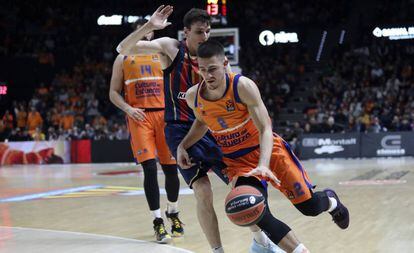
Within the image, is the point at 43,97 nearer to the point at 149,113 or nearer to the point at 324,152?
the point at 324,152

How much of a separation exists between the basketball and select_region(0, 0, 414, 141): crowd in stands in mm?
15704

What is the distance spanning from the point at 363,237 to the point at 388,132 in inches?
553

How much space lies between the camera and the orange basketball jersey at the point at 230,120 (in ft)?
14.3

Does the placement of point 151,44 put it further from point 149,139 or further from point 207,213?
point 207,213

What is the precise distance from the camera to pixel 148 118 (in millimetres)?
6324

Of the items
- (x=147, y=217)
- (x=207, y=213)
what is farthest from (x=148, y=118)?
(x=207, y=213)

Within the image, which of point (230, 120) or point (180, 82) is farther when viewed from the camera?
point (180, 82)

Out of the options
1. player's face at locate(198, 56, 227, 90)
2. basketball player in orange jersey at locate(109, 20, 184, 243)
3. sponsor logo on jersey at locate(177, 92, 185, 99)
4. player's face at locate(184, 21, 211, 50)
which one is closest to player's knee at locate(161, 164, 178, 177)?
basketball player in orange jersey at locate(109, 20, 184, 243)

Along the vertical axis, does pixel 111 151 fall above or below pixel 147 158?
below

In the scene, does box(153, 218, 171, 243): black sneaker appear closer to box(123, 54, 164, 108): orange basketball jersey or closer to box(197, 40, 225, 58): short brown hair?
box(123, 54, 164, 108): orange basketball jersey

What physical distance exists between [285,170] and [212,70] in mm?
823

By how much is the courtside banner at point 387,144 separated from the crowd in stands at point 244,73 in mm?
359

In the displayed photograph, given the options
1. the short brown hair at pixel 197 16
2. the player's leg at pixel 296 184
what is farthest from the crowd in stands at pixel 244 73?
the player's leg at pixel 296 184

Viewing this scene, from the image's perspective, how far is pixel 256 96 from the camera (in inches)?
169
